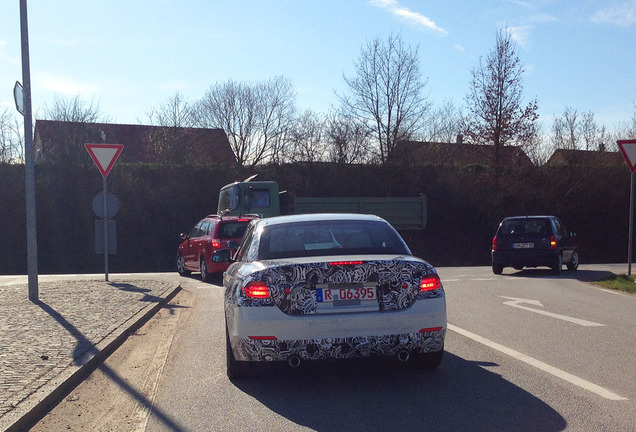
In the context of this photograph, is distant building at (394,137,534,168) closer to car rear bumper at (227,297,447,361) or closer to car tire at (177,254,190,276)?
car tire at (177,254,190,276)

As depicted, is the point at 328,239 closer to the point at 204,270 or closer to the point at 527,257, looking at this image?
the point at 204,270

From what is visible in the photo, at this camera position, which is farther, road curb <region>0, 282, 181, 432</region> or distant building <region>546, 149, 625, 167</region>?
A: distant building <region>546, 149, 625, 167</region>

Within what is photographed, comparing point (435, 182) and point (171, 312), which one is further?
point (435, 182)

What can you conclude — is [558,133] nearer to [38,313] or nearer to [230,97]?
[230,97]

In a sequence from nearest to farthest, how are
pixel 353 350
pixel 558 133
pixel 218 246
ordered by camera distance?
pixel 353 350 → pixel 218 246 → pixel 558 133

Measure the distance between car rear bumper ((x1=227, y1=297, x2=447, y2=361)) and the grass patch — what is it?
32.7ft

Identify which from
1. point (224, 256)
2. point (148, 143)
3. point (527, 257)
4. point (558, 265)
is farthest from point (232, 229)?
point (148, 143)

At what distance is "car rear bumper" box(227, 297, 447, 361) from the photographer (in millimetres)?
5875

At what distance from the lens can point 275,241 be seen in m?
6.75

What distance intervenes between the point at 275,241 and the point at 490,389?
2.33 m

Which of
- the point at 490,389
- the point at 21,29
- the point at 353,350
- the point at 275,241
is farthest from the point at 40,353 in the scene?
the point at 21,29

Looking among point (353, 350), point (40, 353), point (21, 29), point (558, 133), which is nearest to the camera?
point (353, 350)

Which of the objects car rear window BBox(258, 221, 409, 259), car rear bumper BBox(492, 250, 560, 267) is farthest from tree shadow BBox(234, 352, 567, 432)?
car rear bumper BBox(492, 250, 560, 267)

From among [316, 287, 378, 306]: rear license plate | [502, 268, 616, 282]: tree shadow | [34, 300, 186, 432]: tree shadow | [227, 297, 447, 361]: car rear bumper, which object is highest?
[316, 287, 378, 306]: rear license plate
